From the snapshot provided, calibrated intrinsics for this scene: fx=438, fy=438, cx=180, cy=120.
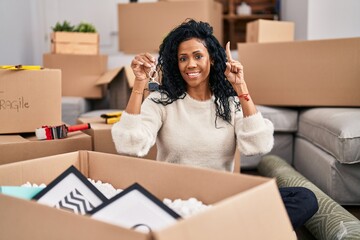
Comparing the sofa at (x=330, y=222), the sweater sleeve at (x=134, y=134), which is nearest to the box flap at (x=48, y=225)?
the sweater sleeve at (x=134, y=134)

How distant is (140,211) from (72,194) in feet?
0.55

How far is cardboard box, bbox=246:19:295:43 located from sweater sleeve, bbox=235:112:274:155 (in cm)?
138

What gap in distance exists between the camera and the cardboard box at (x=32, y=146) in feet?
4.39

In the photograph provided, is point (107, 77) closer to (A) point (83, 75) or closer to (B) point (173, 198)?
(A) point (83, 75)

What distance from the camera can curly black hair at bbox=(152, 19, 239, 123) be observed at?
49.9 inches

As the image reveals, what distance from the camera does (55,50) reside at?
269 cm

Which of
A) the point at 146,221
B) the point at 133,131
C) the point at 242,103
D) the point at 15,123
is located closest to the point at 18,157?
the point at 15,123

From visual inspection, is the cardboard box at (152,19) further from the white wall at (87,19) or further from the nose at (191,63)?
the nose at (191,63)

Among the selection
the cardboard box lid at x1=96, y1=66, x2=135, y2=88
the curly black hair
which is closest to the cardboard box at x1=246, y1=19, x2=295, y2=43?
the cardboard box lid at x1=96, y1=66, x2=135, y2=88

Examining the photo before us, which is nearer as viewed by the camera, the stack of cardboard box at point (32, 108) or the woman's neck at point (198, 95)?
the woman's neck at point (198, 95)

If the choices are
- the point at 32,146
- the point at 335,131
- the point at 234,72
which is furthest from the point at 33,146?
the point at 335,131

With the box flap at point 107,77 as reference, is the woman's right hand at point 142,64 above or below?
above

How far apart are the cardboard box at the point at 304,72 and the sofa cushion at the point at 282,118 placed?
0.04m

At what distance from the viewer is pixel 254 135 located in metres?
1.18
